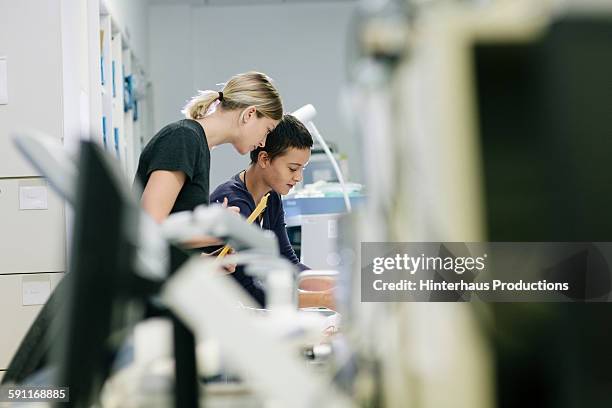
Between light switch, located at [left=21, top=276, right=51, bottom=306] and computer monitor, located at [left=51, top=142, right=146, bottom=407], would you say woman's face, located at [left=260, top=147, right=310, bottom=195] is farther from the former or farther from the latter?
computer monitor, located at [left=51, top=142, right=146, bottom=407]

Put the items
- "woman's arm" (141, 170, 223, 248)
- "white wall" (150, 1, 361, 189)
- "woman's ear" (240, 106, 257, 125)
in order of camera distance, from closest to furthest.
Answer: "woman's arm" (141, 170, 223, 248)
"woman's ear" (240, 106, 257, 125)
"white wall" (150, 1, 361, 189)

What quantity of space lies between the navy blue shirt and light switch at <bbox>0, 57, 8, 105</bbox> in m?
1.07

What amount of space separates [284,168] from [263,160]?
6 cm

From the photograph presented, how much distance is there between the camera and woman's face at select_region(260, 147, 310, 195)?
1912mm

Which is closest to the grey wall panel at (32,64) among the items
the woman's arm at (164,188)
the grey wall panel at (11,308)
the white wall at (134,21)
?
the grey wall panel at (11,308)

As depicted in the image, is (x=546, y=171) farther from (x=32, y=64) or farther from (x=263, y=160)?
(x=32, y=64)

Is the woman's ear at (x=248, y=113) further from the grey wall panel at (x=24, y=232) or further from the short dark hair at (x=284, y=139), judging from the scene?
the grey wall panel at (x=24, y=232)

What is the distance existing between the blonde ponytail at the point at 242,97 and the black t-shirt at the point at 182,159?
18 centimetres

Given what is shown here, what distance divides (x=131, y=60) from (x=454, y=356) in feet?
14.4

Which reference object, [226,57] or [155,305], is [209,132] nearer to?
[155,305]

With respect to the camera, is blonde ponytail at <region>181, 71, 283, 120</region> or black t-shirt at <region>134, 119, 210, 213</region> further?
blonde ponytail at <region>181, 71, 283, 120</region>

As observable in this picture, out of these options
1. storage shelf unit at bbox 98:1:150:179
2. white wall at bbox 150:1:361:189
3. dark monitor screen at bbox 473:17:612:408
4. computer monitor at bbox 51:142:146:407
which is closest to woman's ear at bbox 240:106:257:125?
storage shelf unit at bbox 98:1:150:179

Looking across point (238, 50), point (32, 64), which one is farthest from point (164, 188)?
point (238, 50)

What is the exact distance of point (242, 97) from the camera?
1722mm
